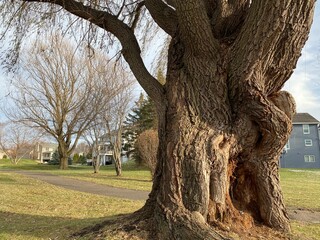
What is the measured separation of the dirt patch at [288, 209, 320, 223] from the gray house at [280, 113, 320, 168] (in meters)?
31.2

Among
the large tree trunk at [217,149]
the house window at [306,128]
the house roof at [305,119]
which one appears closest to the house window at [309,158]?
the house window at [306,128]

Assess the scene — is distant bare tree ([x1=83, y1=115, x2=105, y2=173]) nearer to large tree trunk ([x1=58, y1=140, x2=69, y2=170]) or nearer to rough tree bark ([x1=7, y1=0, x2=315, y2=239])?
large tree trunk ([x1=58, y1=140, x2=69, y2=170])

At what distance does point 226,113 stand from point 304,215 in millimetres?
5260

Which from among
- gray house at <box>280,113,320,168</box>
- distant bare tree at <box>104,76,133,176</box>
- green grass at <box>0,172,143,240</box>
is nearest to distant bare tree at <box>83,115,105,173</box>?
distant bare tree at <box>104,76,133,176</box>

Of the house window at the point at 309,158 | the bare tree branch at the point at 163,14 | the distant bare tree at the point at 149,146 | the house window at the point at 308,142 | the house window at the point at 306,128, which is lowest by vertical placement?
the house window at the point at 309,158

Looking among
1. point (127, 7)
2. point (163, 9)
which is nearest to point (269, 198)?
point (163, 9)

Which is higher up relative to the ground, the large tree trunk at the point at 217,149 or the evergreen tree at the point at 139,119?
the evergreen tree at the point at 139,119

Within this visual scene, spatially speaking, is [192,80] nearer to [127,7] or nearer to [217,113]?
[217,113]

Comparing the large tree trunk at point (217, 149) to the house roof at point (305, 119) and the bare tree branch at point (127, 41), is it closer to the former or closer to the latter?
the bare tree branch at point (127, 41)

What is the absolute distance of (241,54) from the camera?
4125 millimetres

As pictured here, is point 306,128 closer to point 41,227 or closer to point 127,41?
point 127,41

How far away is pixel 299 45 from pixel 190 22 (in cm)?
151

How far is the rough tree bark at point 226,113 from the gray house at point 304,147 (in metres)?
36.1

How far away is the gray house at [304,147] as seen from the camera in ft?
122
